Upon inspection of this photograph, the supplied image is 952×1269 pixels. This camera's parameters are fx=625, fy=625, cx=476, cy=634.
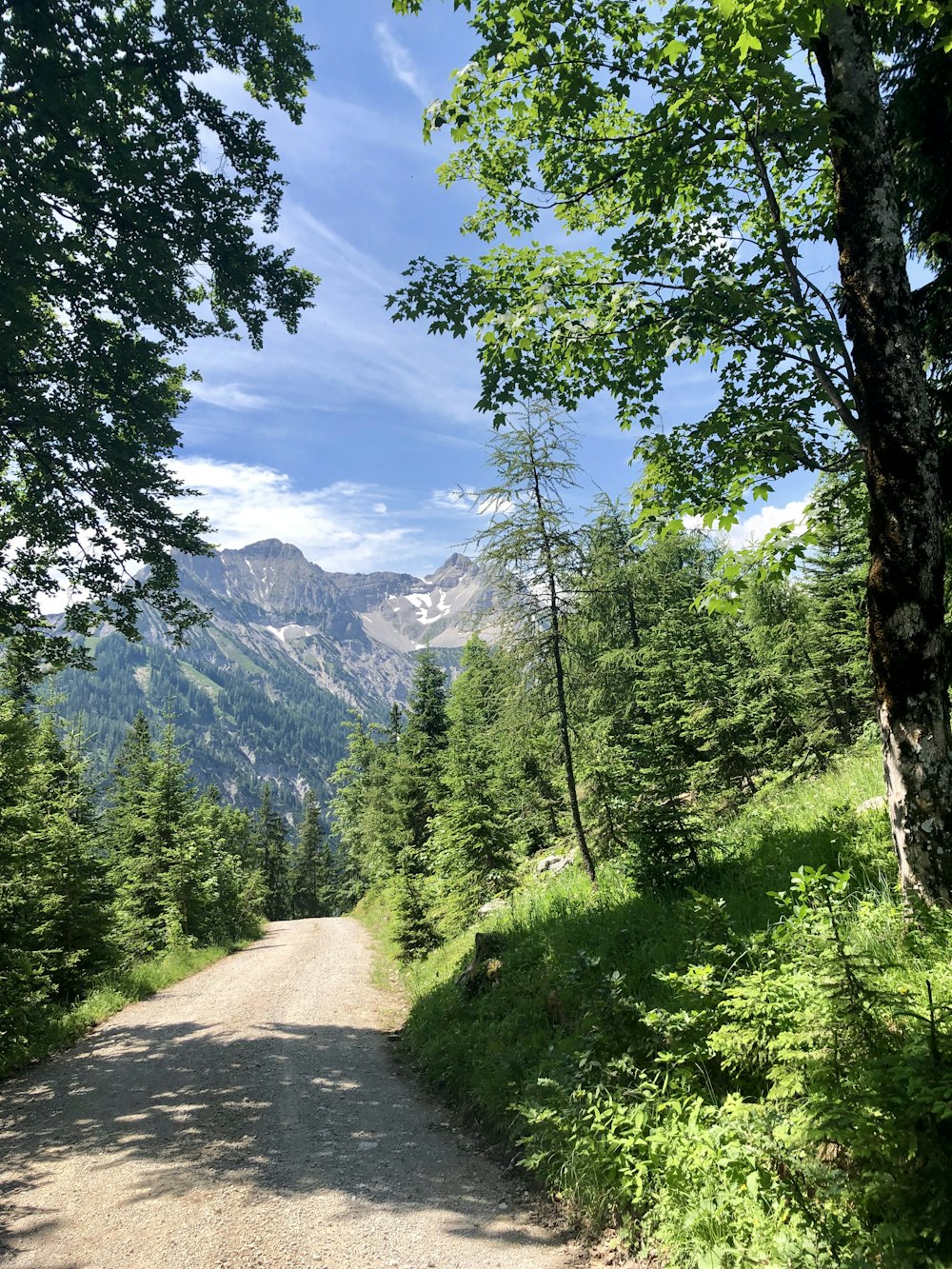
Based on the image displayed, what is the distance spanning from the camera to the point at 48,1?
32.6 feet

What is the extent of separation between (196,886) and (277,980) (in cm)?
789

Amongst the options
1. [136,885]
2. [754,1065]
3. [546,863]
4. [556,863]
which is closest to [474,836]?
[556,863]

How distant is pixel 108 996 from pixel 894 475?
681 inches

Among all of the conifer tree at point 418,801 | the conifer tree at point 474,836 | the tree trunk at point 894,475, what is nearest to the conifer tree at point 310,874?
the conifer tree at point 418,801

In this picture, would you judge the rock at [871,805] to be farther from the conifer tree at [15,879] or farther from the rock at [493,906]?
the conifer tree at [15,879]

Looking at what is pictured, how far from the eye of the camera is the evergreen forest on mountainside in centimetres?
412

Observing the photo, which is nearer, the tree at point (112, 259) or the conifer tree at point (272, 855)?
the tree at point (112, 259)

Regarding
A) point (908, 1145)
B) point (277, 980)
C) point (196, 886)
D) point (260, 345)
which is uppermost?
point (260, 345)

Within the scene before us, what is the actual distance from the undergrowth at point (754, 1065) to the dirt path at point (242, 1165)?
2.75 feet

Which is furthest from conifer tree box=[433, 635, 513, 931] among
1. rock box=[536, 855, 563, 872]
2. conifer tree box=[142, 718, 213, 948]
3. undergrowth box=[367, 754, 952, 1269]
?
conifer tree box=[142, 718, 213, 948]

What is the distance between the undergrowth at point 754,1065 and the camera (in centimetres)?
323

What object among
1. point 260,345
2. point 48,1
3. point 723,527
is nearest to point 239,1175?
point 723,527

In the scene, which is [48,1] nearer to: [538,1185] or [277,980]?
[538,1185]

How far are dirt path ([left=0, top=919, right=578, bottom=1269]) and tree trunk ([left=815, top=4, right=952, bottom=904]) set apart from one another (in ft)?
14.6
